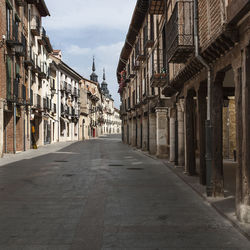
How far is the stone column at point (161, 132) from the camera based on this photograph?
18656 millimetres

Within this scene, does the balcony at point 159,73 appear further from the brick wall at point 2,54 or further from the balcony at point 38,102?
the balcony at point 38,102

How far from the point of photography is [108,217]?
247 inches

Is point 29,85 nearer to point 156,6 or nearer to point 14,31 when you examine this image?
point 14,31

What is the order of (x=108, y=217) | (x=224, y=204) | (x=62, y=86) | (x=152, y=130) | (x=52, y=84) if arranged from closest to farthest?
1. (x=108, y=217)
2. (x=224, y=204)
3. (x=152, y=130)
4. (x=52, y=84)
5. (x=62, y=86)

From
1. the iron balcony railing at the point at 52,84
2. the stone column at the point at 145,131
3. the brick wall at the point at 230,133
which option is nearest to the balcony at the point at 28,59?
the stone column at the point at 145,131

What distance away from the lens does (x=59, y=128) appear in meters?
45.2

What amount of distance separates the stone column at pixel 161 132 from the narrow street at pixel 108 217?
789 centimetres

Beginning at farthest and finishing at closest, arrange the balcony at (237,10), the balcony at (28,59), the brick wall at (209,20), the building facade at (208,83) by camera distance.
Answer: the balcony at (28,59), the brick wall at (209,20), the building facade at (208,83), the balcony at (237,10)

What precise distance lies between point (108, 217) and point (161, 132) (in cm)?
1304

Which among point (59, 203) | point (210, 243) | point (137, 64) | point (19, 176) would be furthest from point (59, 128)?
point (210, 243)

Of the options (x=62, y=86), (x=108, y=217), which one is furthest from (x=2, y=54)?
(x=62, y=86)

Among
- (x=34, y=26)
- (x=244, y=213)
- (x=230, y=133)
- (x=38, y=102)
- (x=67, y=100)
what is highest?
(x=34, y=26)

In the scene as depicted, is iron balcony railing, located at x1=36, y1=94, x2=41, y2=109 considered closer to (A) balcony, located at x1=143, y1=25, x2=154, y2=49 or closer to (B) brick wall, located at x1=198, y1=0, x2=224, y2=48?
(A) balcony, located at x1=143, y1=25, x2=154, y2=49

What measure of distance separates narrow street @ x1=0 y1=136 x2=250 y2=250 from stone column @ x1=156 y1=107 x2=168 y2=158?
7893 millimetres
